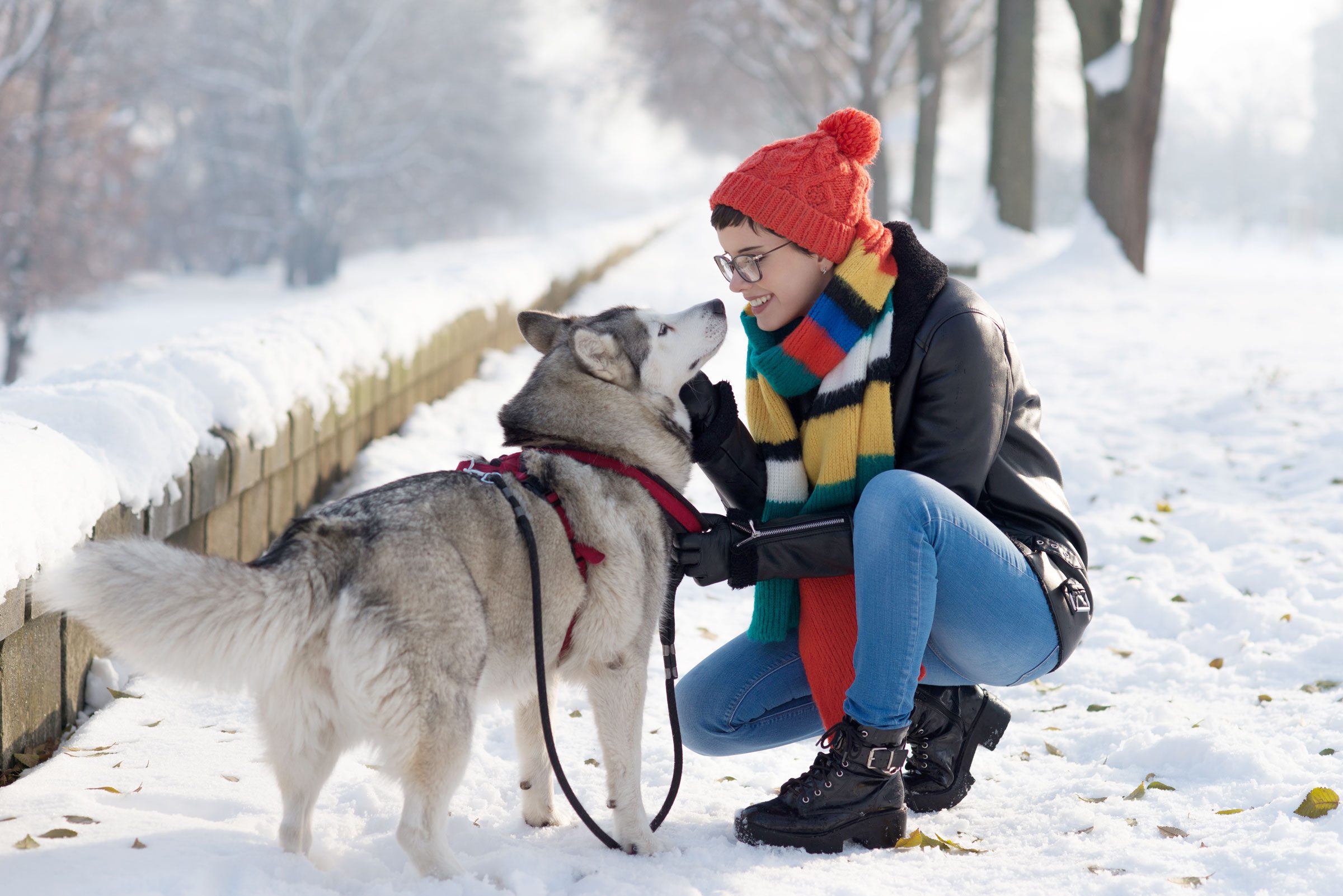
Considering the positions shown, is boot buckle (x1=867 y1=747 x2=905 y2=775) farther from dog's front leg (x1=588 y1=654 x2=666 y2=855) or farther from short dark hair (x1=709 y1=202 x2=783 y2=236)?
short dark hair (x1=709 y1=202 x2=783 y2=236)

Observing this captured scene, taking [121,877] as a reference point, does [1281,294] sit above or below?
above

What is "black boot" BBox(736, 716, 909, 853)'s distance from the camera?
2.69 m

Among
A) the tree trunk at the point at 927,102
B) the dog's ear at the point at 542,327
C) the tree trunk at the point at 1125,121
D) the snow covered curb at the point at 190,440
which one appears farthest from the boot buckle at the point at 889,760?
the tree trunk at the point at 927,102

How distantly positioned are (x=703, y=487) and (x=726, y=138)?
147ft

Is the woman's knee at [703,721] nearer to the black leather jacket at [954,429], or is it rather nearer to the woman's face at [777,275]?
the black leather jacket at [954,429]

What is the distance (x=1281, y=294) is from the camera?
481 inches

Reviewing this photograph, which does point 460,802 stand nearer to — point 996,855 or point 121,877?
point 121,877

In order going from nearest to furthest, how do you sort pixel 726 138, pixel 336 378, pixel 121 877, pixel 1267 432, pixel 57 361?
pixel 121 877
pixel 336 378
pixel 1267 432
pixel 57 361
pixel 726 138

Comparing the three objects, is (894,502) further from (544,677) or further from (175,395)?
(175,395)

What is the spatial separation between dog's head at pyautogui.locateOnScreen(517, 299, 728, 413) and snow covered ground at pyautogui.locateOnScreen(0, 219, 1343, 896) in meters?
1.19

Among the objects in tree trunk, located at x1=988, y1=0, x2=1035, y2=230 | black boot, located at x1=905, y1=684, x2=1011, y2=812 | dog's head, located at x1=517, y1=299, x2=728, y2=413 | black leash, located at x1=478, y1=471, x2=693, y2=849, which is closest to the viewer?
black leash, located at x1=478, y1=471, x2=693, y2=849

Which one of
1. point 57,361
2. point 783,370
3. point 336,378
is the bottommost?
point 57,361

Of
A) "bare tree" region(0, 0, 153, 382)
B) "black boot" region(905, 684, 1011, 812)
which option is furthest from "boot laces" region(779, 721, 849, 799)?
"bare tree" region(0, 0, 153, 382)

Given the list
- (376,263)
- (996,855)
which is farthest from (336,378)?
(376,263)
